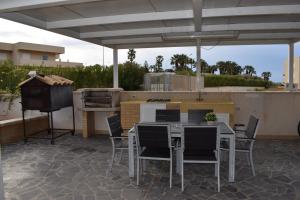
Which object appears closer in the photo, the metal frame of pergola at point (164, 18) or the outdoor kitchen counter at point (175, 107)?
the metal frame of pergola at point (164, 18)

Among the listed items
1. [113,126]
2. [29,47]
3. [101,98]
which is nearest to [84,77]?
[101,98]

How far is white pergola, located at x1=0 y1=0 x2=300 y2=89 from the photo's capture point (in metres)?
4.84

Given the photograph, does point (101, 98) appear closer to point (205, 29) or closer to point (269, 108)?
point (205, 29)

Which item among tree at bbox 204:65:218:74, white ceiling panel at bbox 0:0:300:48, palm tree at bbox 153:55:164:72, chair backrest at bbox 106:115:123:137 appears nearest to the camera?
chair backrest at bbox 106:115:123:137

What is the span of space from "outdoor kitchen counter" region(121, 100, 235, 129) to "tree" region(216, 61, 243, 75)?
18260 millimetres

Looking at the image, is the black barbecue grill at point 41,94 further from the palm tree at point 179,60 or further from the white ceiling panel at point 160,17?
the palm tree at point 179,60

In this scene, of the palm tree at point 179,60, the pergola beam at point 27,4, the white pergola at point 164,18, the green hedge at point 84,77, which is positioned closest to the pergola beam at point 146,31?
the white pergola at point 164,18

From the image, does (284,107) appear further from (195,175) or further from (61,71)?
(61,71)

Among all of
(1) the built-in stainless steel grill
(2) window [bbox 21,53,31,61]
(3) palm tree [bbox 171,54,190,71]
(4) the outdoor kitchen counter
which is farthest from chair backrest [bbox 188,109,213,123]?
(2) window [bbox 21,53,31,61]

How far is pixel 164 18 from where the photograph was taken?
5473mm

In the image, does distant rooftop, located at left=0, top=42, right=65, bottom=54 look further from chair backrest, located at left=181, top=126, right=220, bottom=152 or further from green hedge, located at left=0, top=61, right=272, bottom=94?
chair backrest, located at left=181, top=126, right=220, bottom=152

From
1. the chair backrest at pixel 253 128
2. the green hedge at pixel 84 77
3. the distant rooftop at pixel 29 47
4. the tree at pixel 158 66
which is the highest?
the distant rooftop at pixel 29 47

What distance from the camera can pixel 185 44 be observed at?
8477 millimetres

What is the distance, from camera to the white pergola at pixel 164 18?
4843mm
